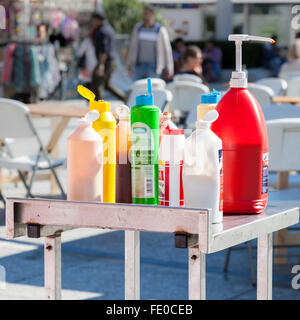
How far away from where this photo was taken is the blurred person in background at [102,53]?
48.1ft

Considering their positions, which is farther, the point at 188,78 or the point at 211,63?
the point at 211,63

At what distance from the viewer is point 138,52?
13.5m

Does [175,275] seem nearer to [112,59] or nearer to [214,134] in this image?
[214,134]

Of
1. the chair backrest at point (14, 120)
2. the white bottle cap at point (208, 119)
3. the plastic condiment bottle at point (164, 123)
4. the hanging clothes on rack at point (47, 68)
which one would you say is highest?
the white bottle cap at point (208, 119)

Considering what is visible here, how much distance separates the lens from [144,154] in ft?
8.63

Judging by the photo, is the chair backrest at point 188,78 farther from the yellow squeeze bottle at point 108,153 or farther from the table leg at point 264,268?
the yellow squeeze bottle at point 108,153

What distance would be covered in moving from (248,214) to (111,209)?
0.45 meters

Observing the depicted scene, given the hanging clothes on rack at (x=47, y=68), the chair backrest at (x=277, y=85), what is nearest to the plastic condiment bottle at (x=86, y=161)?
the chair backrest at (x=277, y=85)

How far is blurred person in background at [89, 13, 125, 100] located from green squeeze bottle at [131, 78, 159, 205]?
12090mm

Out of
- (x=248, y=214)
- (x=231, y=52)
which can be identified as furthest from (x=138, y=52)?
(x=231, y=52)

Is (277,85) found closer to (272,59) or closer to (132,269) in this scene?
(132,269)

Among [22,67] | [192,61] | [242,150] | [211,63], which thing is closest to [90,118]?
[242,150]

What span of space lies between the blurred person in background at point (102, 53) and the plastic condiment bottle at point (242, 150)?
12026mm

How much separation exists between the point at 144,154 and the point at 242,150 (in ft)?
0.99
